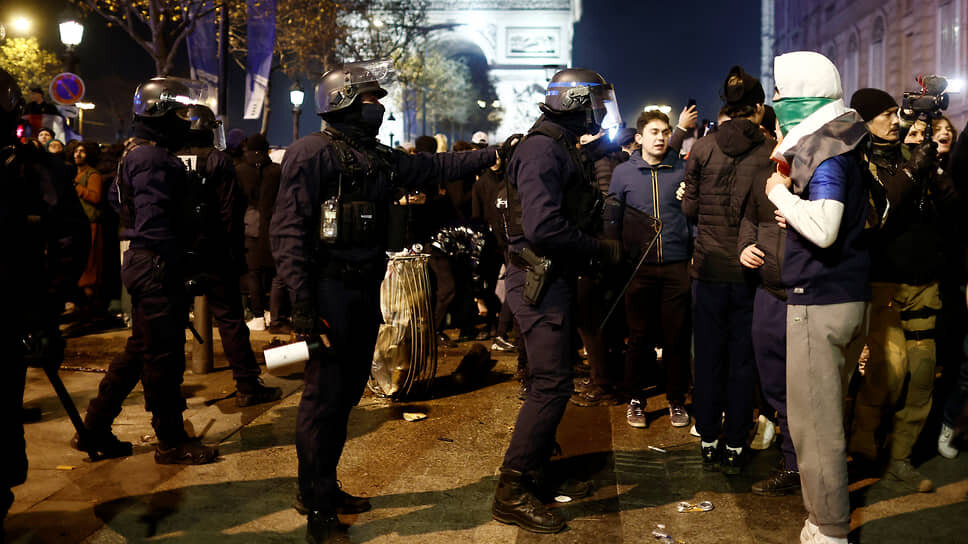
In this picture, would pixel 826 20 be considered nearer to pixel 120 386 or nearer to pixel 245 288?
pixel 245 288

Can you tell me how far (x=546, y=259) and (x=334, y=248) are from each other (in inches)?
42.6

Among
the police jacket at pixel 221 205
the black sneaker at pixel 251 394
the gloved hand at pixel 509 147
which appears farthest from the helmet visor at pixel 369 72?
the black sneaker at pixel 251 394

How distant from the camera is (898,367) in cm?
505

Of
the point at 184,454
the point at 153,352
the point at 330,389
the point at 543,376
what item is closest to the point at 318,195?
the point at 330,389

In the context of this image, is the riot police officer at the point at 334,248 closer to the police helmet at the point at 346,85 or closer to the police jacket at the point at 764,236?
the police helmet at the point at 346,85

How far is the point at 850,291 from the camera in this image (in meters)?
3.76

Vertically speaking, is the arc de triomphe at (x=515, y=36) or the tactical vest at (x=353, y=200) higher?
the arc de triomphe at (x=515, y=36)

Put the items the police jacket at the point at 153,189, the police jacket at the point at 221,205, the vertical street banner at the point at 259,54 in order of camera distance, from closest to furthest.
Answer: the police jacket at the point at 153,189 → the police jacket at the point at 221,205 → the vertical street banner at the point at 259,54

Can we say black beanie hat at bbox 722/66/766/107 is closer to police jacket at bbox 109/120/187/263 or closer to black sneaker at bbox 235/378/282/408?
police jacket at bbox 109/120/187/263

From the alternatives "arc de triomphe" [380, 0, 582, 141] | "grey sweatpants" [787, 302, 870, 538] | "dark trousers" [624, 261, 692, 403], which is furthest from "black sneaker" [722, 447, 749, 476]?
"arc de triomphe" [380, 0, 582, 141]

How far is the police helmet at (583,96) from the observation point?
4.46 m

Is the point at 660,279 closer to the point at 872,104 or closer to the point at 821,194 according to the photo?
the point at 872,104

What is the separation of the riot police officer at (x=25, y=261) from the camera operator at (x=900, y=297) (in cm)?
426

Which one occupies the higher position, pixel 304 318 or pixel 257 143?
pixel 257 143
